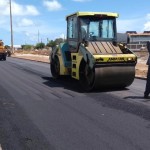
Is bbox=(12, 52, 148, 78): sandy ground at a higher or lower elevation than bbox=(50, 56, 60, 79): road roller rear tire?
lower

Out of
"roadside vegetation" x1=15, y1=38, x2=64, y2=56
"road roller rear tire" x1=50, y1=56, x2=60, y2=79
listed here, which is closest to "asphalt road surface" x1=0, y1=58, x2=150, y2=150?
"road roller rear tire" x1=50, y1=56, x2=60, y2=79

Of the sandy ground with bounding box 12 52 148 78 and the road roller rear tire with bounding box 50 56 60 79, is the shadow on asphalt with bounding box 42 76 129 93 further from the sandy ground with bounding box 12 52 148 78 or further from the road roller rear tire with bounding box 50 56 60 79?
the sandy ground with bounding box 12 52 148 78

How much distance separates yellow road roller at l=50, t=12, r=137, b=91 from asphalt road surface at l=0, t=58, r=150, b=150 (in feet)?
1.60

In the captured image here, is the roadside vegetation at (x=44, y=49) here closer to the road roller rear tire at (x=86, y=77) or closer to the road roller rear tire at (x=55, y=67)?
the road roller rear tire at (x=55, y=67)

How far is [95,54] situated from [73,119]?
4813 millimetres

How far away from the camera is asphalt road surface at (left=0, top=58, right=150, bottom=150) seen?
7.17 metres

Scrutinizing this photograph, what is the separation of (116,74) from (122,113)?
12.9 feet

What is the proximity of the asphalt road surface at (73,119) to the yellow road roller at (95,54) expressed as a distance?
0.49 meters

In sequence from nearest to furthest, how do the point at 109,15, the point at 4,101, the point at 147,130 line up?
1. the point at 147,130
2. the point at 4,101
3. the point at 109,15

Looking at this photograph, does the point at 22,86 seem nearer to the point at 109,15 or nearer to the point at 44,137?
the point at 109,15

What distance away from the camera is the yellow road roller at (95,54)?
13516 millimetres

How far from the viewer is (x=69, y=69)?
53.3 ft

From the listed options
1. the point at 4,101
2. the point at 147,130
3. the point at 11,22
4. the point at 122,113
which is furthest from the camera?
the point at 11,22

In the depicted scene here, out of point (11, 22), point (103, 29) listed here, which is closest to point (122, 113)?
point (103, 29)
